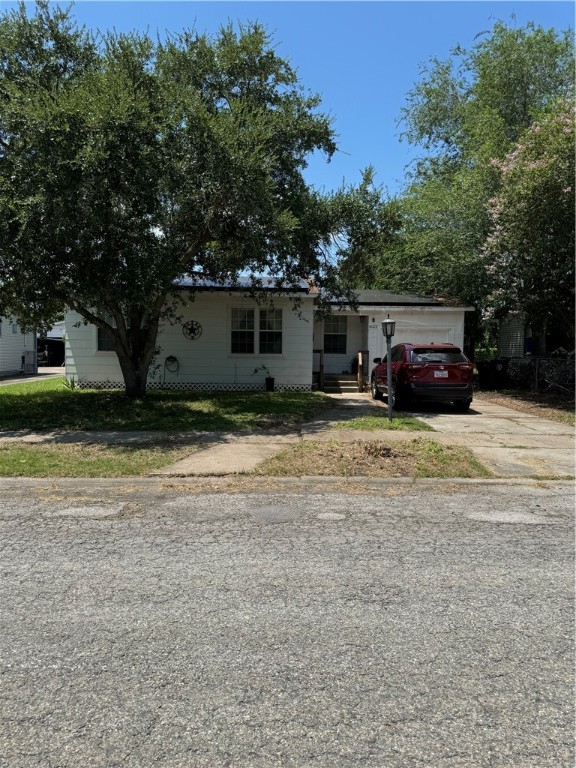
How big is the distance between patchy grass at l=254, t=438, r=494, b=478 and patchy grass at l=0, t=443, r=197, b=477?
163 cm

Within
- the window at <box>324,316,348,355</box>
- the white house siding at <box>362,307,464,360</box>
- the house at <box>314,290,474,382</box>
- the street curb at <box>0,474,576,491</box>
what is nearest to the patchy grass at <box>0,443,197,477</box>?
the street curb at <box>0,474,576,491</box>

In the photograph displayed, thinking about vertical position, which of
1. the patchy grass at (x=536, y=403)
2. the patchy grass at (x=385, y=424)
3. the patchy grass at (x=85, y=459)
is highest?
the patchy grass at (x=536, y=403)

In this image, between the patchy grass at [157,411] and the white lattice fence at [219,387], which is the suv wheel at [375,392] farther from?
the white lattice fence at [219,387]

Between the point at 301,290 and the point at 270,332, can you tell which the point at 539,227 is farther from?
the point at 270,332

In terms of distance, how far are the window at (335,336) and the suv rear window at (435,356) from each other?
7.89m

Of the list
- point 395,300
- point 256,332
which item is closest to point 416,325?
point 395,300

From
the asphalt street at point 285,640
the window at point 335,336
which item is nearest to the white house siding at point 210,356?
the window at point 335,336

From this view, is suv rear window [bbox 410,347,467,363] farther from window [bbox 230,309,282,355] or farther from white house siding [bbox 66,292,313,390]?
window [bbox 230,309,282,355]

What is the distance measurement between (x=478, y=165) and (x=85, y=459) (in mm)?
18079

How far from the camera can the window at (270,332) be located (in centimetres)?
1848

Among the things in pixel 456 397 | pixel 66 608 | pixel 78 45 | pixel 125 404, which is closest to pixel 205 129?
pixel 78 45

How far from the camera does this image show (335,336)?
21.6m

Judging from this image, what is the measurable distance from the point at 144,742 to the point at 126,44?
1255 cm

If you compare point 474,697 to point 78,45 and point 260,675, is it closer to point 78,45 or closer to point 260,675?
point 260,675
